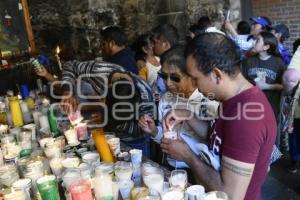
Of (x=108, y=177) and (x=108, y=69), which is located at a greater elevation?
(x=108, y=69)

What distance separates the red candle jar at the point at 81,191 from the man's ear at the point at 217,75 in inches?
32.6

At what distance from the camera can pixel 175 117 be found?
222cm

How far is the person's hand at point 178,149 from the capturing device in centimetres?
182

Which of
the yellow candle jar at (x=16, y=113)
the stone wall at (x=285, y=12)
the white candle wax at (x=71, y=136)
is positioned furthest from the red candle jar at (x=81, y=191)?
the stone wall at (x=285, y=12)

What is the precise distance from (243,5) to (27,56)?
4.76 metres

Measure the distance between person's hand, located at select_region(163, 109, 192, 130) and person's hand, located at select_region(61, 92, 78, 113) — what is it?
1248 mm

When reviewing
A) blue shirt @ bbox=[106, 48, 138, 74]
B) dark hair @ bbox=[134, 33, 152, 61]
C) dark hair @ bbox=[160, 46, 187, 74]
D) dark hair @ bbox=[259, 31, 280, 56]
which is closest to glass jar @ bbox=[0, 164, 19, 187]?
dark hair @ bbox=[160, 46, 187, 74]

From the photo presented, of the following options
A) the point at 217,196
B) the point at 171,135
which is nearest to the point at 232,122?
the point at 217,196

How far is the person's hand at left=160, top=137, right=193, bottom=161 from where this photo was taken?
1.82 metres

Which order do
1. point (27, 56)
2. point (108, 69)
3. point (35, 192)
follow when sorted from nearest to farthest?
1. point (35, 192)
2. point (108, 69)
3. point (27, 56)

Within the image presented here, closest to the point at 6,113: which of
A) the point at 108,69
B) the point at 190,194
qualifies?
the point at 108,69

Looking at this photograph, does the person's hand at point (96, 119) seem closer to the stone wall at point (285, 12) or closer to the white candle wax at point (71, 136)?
the white candle wax at point (71, 136)

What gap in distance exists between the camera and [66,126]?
9.40 ft

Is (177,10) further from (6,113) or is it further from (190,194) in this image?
(190,194)
